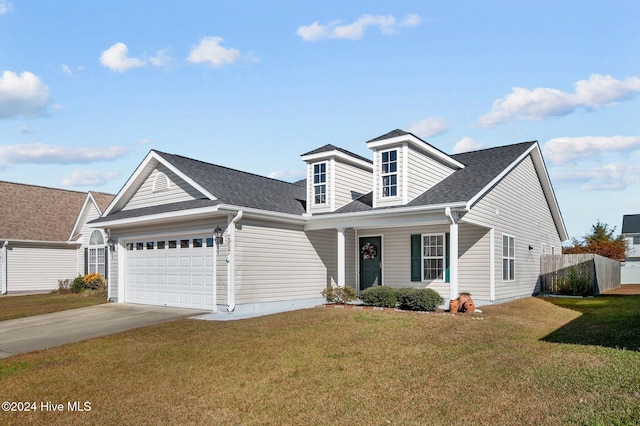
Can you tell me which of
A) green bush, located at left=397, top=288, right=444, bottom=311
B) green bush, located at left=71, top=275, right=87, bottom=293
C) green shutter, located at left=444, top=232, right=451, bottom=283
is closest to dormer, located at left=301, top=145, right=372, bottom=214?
green shutter, located at left=444, top=232, right=451, bottom=283

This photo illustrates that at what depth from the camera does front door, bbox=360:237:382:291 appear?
18406 millimetres

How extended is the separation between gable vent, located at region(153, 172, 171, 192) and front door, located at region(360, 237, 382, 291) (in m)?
7.63

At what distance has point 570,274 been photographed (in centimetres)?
2155

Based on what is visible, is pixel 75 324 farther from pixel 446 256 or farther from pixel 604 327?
pixel 604 327

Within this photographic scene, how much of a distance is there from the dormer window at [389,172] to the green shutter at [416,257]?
2.43 meters

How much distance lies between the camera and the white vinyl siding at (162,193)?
1623 cm

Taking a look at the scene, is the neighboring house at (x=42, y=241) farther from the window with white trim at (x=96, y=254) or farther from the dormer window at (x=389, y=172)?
the dormer window at (x=389, y=172)

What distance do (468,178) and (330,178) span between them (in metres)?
4.87

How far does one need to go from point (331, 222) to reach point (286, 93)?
4660 millimetres

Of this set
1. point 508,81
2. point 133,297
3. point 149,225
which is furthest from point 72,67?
point 508,81

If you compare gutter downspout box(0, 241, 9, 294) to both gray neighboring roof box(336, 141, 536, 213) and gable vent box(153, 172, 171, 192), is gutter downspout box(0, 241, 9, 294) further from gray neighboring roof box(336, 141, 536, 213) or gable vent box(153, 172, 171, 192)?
gray neighboring roof box(336, 141, 536, 213)

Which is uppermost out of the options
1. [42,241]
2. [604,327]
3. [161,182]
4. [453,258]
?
[161,182]

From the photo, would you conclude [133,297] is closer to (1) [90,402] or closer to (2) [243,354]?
(2) [243,354]

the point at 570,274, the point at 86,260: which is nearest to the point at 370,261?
the point at 570,274
